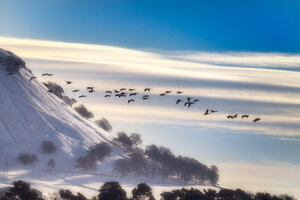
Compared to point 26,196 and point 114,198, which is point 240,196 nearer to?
point 114,198

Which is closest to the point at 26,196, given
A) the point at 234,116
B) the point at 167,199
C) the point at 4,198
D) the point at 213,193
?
the point at 4,198

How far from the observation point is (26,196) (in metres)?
177

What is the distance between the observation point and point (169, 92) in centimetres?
14525

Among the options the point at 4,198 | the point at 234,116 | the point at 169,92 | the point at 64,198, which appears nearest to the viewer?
the point at 234,116

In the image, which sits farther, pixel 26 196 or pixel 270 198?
pixel 270 198

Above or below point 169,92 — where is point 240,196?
below

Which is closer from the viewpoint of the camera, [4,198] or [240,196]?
[4,198]

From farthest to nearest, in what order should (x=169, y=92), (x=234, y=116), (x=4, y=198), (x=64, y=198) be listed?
(x=64, y=198)
(x=4, y=198)
(x=169, y=92)
(x=234, y=116)

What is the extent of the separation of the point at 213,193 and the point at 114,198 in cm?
2828

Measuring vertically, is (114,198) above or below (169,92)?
below

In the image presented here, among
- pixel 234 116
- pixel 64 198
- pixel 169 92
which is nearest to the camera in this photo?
pixel 234 116

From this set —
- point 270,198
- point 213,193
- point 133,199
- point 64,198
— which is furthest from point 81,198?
point 270,198

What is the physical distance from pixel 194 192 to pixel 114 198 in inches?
894

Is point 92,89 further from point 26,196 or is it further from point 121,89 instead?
point 26,196
